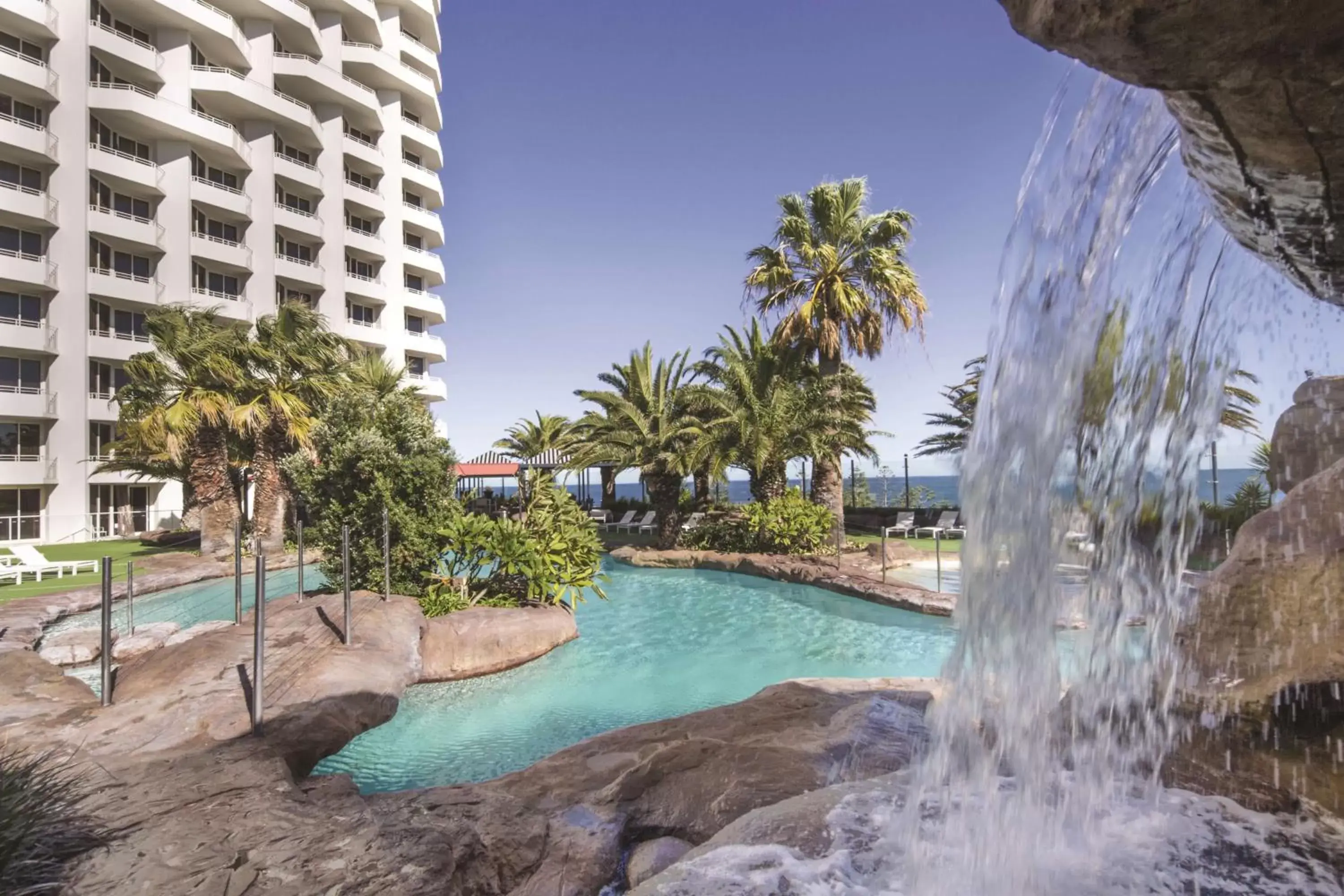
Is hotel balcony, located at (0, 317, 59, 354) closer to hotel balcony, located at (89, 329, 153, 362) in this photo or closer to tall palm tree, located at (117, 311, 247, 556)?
hotel balcony, located at (89, 329, 153, 362)

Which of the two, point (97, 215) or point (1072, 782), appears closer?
point (1072, 782)

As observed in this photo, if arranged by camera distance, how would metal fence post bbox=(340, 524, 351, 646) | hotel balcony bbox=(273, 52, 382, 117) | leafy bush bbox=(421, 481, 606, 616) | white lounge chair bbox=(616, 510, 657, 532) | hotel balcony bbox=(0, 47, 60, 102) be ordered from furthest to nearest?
1. hotel balcony bbox=(273, 52, 382, 117)
2. white lounge chair bbox=(616, 510, 657, 532)
3. hotel balcony bbox=(0, 47, 60, 102)
4. leafy bush bbox=(421, 481, 606, 616)
5. metal fence post bbox=(340, 524, 351, 646)

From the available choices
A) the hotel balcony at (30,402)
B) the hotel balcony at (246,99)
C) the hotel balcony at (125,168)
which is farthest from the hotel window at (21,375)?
the hotel balcony at (246,99)

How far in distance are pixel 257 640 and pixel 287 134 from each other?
37.9m

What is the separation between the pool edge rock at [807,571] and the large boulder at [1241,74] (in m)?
7.50

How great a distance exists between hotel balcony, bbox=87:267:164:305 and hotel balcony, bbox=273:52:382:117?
1310cm

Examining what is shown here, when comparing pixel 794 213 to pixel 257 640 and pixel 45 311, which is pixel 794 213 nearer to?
pixel 257 640

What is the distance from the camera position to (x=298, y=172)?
111 feet

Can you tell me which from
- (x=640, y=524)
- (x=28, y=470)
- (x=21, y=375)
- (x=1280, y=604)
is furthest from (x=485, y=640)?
(x=21, y=375)

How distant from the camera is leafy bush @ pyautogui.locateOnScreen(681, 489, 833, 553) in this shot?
1791cm

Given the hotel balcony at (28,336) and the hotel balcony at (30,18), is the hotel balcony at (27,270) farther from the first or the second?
the hotel balcony at (30,18)

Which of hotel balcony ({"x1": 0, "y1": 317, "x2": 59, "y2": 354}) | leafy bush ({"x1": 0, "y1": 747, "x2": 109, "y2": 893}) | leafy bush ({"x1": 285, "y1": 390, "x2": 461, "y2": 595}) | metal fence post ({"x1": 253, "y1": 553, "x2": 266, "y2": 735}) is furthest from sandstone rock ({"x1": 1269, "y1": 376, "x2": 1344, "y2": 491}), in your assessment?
hotel balcony ({"x1": 0, "y1": 317, "x2": 59, "y2": 354})

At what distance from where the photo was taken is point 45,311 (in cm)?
2567

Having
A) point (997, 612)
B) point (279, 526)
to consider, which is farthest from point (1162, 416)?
point (279, 526)
